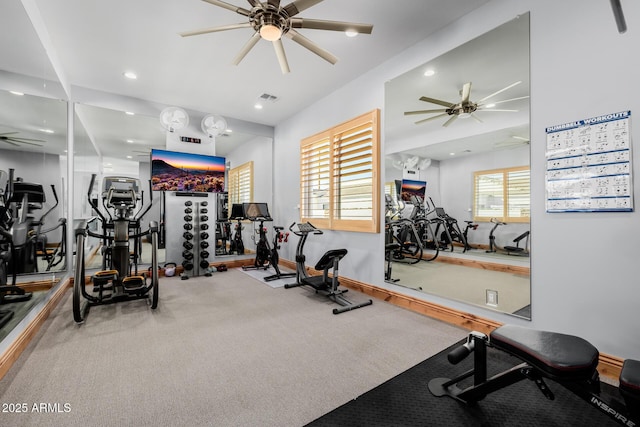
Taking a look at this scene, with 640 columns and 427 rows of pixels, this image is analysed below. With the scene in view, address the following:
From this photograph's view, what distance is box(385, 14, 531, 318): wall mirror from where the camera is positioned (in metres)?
2.65

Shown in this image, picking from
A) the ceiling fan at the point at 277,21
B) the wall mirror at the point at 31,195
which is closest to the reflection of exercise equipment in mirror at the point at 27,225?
the wall mirror at the point at 31,195

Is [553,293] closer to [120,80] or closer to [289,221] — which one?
[289,221]

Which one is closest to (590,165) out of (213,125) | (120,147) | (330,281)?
(330,281)

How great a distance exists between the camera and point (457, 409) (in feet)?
5.63

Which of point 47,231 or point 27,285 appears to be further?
point 47,231

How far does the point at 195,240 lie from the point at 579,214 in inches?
214

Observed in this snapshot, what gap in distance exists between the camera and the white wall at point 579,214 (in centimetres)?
198

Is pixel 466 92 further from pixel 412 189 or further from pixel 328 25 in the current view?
pixel 328 25

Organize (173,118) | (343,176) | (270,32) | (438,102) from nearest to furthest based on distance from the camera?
1. (270,32)
2. (438,102)
3. (343,176)
4. (173,118)

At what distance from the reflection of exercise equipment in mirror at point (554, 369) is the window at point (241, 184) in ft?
19.0

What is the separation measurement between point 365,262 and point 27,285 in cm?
393

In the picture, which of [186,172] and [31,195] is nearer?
[31,195]

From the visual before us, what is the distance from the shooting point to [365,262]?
4.14m

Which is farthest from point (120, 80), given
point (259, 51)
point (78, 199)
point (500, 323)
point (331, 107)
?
point (500, 323)
